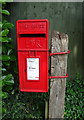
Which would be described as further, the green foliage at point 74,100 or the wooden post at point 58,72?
the green foliage at point 74,100

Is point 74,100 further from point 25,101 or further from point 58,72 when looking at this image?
point 58,72

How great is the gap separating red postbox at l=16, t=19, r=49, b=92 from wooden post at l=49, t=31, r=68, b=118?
0.46 feet

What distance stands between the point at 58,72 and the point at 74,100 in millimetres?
1111

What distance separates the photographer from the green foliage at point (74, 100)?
2293 mm

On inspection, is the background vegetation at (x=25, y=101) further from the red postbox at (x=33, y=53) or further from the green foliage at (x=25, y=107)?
the red postbox at (x=33, y=53)

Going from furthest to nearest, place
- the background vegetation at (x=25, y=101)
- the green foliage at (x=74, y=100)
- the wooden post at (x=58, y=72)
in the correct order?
the green foliage at (x=74, y=100), the background vegetation at (x=25, y=101), the wooden post at (x=58, y=72)

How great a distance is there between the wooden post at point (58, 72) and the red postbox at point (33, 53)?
0.46 ft

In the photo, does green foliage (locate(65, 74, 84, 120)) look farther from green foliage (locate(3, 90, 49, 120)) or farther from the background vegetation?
green foliage (locate(3, 90, 49, 120))

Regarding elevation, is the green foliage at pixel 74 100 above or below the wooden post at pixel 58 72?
below

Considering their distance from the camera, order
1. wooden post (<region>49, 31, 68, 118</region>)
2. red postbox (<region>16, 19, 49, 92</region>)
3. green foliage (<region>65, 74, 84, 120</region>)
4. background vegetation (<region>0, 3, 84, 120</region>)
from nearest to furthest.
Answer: red postbox (<region>16, 19, 49, 92</region>)
wooden post (<region>49, 31, 68, 118</region>)
background vegetation (<region>0, 3, 84, 120</region>)
green foliage (<region>65, 74, 84, 120</region>)

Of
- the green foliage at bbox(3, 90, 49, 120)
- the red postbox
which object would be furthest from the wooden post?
the green foliage at bbox(3, 90, 49, 120)

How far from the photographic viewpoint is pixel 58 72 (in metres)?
1.64

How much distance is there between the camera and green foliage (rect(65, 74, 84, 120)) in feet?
7.52

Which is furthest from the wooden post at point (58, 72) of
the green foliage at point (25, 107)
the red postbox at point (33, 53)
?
the green foliage at point (25, 107)
